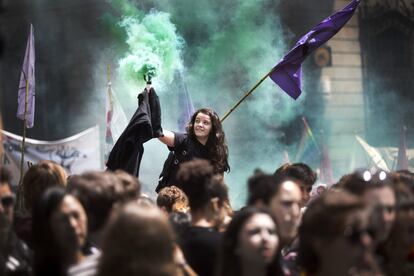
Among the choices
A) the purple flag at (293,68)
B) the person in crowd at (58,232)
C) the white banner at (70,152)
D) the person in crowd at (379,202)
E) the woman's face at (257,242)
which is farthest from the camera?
the white banner at (70,152)

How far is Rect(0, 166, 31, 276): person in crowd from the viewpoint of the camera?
153 inches

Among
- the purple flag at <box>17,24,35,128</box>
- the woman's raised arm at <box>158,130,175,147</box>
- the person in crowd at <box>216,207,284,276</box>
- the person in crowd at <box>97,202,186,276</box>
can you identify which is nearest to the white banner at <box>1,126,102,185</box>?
the purple flag at <box>17,24,35,128</box>

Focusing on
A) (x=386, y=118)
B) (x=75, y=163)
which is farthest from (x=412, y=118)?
(x=75, y=163)

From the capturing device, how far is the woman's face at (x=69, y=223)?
11.8 feet

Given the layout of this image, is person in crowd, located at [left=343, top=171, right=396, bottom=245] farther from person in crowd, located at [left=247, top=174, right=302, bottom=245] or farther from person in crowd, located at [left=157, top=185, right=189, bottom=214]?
person in crowd, located at [left=157, top=185, right=189, bottom=214]

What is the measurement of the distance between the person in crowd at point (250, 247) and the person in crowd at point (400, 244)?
0.72m

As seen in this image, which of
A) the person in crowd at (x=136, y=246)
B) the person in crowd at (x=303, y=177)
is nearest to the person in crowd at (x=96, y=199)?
the person in crowd at (x=136, y=246)

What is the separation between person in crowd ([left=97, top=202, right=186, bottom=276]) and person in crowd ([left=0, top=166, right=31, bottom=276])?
88 centimetres

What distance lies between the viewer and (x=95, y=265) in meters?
3.49

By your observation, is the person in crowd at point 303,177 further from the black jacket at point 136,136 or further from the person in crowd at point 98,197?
the person in crowd at point 98,197

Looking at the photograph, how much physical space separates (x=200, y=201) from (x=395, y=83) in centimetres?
1520

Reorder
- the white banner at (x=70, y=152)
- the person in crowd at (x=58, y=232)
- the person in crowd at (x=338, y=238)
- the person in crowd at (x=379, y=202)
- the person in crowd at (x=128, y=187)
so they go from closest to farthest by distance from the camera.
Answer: the person in crowd at (x=338, y=238), the person in crowd at (x=58, y=232), the person in crowd at (x=379, y=202), the person in crowd at (x=128, y=187), the white banner at (x=70, y=152)

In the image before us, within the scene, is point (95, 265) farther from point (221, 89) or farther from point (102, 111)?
point (102, 111)

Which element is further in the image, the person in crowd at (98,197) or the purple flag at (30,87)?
the purple flag at (30,87)
